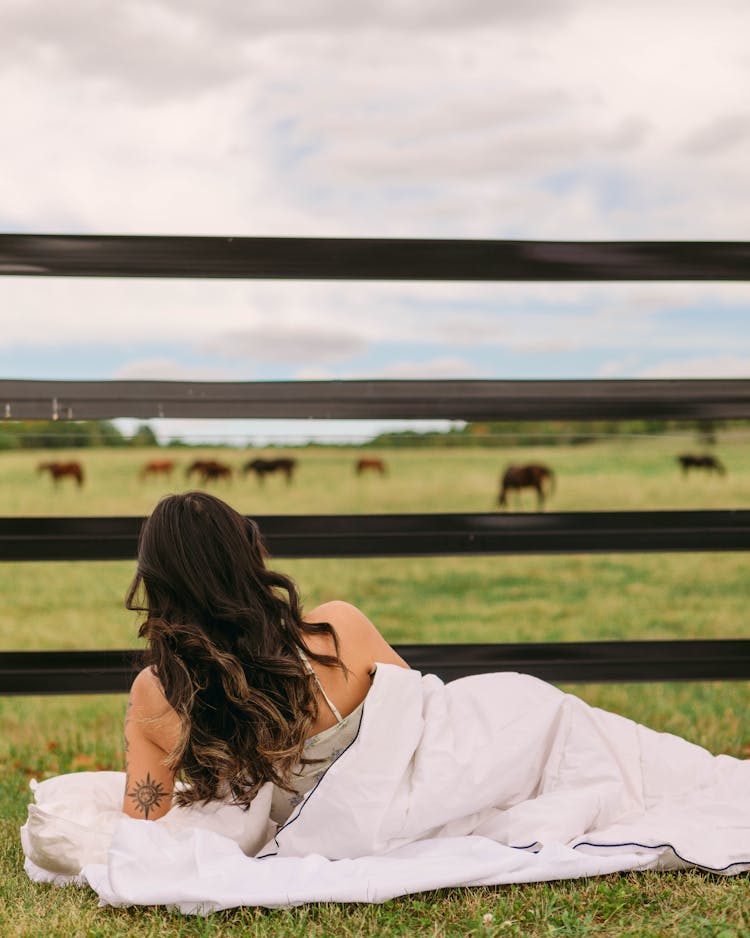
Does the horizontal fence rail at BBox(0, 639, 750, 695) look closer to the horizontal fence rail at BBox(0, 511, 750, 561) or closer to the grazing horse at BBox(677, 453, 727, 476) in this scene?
the horizontal fence rail at BBox(0, 511, 750, 561)

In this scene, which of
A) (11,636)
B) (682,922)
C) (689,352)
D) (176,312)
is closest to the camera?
(682,922)

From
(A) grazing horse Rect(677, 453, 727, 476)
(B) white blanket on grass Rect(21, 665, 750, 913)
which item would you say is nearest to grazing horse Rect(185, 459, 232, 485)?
(A) grazing horse Rect(677, 453, 727, 476)

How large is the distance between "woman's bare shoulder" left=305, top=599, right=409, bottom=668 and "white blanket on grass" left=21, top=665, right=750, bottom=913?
0.30 ft

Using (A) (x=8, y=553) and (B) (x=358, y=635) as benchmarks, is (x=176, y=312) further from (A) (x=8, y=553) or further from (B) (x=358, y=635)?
(B) (x=358, y=635)

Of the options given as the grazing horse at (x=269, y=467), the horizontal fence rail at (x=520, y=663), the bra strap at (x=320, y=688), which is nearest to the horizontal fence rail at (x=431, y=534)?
the horizontal fence rail at (x=520, y=663)

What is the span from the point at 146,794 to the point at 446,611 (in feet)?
19.8

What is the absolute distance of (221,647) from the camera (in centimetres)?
221

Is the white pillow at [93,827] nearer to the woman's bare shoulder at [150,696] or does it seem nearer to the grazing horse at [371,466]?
the woman's bare shoulder at [150,696]

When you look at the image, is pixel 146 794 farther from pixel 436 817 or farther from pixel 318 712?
pixel 436 817

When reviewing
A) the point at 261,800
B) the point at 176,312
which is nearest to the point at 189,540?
the point at 261,800

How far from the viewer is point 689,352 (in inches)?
366

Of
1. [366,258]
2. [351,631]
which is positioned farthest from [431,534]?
[366,258]

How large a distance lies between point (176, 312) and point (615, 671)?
11.5 feet

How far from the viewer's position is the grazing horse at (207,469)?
46.0 ft
